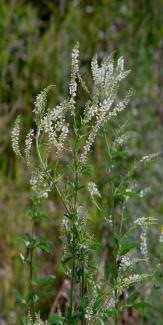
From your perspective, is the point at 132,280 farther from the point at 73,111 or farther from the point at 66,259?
the point at 73,111

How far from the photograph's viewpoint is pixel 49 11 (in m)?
5.46

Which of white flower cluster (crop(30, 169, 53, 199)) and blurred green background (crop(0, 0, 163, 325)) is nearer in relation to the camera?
white flower cluster (crop(30, 169, 53, 199))

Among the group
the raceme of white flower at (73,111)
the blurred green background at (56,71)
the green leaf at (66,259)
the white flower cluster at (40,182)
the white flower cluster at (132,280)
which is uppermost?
the blurred green background at (56,71)

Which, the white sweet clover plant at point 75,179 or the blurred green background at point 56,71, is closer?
the white sweet clover plant at point 75,179

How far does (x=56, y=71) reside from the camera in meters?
4.50

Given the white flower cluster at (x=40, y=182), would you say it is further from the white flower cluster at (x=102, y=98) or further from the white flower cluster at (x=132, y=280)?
the white flower cluster at (x=132, y=280)

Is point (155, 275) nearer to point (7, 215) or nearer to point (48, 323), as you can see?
point (48, 323)

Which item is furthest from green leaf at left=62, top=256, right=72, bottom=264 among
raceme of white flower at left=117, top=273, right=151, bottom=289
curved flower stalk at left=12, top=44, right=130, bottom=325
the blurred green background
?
the blurred green background

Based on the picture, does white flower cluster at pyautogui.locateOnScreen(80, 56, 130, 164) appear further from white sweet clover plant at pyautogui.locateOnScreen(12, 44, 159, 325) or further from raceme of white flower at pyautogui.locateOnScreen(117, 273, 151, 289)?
raceme of white flower at pyautogui.locateOnScreen(117, 273, 151, 289)

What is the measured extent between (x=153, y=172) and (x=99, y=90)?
275cm

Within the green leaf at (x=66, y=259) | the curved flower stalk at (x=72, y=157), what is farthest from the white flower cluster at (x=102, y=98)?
the green leaf at (x=66, y=259)

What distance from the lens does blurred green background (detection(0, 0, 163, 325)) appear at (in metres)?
3.42

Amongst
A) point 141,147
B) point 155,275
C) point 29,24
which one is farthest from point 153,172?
point 155,275

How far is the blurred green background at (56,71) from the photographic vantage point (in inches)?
135
